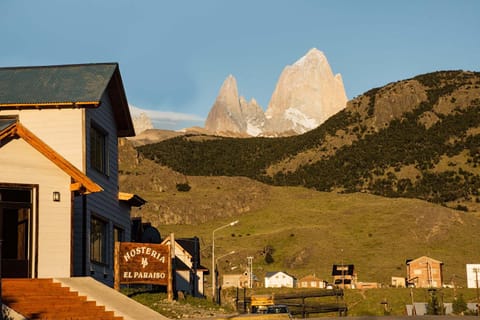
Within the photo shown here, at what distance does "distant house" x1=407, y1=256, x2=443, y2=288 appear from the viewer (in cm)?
10719

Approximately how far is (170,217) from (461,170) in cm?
7292

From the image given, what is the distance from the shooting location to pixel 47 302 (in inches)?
957

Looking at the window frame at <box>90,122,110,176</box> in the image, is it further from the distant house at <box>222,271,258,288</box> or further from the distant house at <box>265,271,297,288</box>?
the distant house at <box>222,271,258,288</box>

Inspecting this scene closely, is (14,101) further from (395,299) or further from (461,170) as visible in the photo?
(461,170)

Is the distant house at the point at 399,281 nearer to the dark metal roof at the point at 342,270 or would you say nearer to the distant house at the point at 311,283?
the dark metal roof at the point at 342,270

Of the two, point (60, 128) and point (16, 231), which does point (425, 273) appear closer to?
point (60, 128)

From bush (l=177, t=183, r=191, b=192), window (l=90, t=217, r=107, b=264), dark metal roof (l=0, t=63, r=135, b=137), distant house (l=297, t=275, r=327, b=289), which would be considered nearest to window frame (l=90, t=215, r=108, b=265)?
window (l=90, t=217, r=107, b=264)

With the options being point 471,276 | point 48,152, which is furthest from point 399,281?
point 48,152

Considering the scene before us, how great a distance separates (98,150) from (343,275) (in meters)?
75.7

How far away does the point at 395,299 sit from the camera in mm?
92125

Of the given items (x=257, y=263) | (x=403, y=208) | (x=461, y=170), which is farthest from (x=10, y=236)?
(x=461, y=170)

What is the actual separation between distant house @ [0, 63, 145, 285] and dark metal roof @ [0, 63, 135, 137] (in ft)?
0.13

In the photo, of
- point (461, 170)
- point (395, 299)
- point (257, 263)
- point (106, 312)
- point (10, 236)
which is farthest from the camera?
point (461, 170)

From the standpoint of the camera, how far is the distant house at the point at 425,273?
352ft
